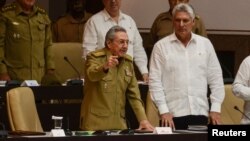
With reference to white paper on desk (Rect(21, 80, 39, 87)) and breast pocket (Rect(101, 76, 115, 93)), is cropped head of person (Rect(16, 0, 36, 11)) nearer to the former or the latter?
white paper on desk (Rect(21, 80, 39, 87))

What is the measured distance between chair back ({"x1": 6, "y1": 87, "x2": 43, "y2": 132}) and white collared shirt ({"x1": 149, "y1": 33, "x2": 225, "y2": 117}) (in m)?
1.03

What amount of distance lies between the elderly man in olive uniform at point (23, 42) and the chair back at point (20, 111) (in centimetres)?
168

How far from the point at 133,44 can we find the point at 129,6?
7.25 ft

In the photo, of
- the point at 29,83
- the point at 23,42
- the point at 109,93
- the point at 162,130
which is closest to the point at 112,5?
the point at 23,42

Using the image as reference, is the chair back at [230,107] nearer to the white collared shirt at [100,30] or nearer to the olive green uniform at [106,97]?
the white collared shirt at [100,30]

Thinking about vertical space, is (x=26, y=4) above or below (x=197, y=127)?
above

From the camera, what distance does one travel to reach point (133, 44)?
1057 cm

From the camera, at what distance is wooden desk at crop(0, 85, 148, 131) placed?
1000 centimetres

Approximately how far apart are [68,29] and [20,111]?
11.5 ft

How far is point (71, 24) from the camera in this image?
39.0 ft

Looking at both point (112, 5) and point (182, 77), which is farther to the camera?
point (112, 5)

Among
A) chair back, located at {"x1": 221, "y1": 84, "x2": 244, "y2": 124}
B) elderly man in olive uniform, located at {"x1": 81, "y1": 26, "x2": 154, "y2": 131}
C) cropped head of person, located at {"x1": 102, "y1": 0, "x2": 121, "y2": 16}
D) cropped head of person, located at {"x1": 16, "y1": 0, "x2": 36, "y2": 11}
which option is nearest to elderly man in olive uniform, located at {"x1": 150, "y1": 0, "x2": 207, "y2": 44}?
cropped head of person, located at {"x1": 102, "y1": 0, "x2": 121, "y2": 16}

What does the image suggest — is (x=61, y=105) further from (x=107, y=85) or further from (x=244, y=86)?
(x=244, y=86)

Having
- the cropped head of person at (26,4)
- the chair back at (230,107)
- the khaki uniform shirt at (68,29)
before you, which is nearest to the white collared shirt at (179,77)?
the chair back at (230,107)
